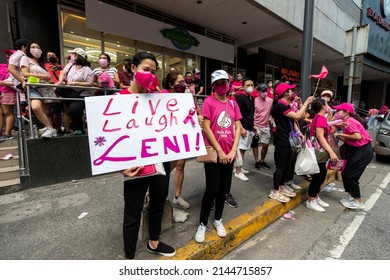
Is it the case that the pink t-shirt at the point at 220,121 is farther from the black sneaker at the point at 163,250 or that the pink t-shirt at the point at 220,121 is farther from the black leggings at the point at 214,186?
the black sneaker at the point at 163,250

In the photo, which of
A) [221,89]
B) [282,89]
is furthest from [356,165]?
[221,89]

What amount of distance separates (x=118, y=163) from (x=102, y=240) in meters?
1.14

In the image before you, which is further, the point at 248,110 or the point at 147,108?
the point at 248,110

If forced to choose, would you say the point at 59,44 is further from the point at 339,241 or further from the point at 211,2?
the point at 339,241

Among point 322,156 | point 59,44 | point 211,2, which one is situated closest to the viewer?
point 322,156

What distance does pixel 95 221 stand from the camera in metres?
2.79

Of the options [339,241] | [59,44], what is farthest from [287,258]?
[59,44]

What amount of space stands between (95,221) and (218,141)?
1.85 m

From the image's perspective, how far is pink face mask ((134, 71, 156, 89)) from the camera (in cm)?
182

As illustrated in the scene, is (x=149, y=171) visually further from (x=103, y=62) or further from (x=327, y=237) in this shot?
(x=103, y=62)

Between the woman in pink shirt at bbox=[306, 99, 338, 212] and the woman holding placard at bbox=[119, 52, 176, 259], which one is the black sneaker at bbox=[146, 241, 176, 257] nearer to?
the woman holding placard at bbox=[119, 52, 176, 259]

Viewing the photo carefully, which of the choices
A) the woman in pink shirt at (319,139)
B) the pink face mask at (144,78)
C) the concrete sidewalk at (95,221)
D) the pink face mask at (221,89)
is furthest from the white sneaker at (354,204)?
the pink face mask at (144,78)

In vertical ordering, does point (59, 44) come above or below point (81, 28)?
below

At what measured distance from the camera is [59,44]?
6.60m
